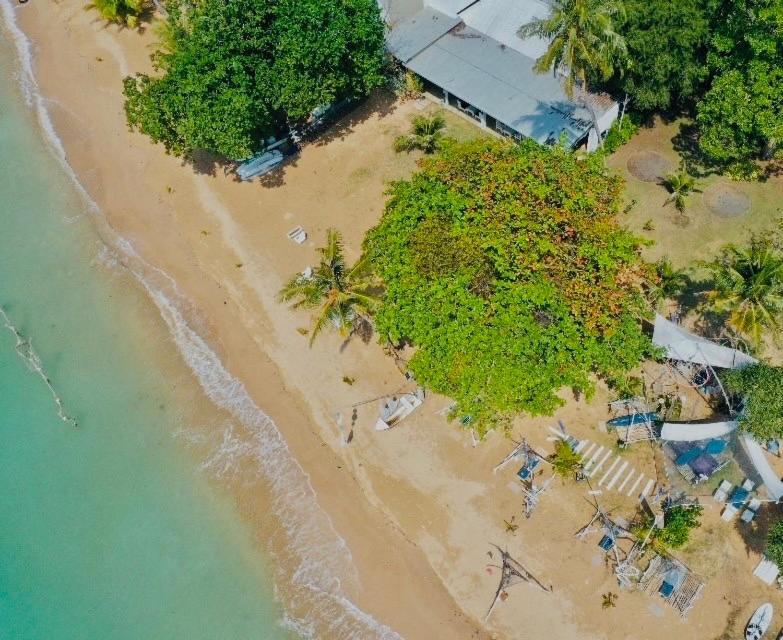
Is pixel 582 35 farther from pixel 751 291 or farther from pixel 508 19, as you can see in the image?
pixel 751 291

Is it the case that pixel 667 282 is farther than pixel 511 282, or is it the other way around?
pixel 667 282

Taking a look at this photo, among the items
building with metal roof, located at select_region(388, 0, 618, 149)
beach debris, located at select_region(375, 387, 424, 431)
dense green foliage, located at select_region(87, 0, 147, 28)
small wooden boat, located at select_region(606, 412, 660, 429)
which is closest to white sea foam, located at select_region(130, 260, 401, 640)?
beach debris, located at select_region(375, 387, 424, 431)

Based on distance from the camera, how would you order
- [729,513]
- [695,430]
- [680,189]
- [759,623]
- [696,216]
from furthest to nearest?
[696,216], [680,189], [695,430], [729,513], [759,623]

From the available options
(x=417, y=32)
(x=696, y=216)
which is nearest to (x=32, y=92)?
(x=417, y=32)

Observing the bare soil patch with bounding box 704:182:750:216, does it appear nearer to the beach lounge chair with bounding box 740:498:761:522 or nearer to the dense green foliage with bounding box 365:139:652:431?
the dense green foliage with bounding box 365:139:652:431

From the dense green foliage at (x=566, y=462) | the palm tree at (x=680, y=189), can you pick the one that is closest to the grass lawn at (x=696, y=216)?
the palm tree at (x=680, y=189)

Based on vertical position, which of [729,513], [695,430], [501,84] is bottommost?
[729,513]
